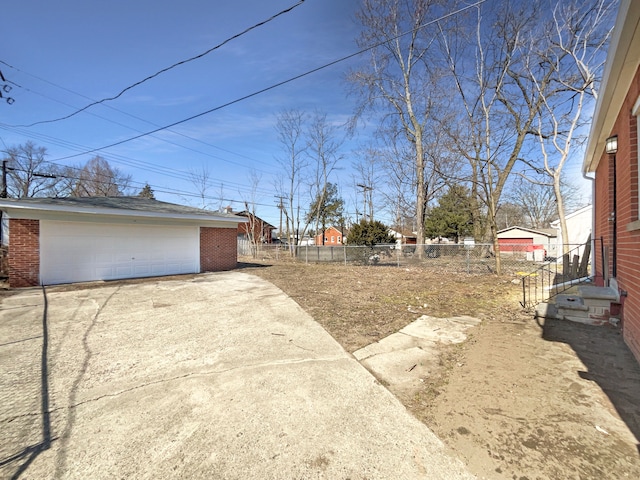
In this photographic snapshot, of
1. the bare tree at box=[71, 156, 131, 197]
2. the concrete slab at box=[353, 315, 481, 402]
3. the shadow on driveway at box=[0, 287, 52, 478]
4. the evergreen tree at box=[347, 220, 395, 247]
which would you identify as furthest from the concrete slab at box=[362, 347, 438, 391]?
the bare tree at box=[71, 156, 131, 197]

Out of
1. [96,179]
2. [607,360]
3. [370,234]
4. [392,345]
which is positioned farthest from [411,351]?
[96,179]

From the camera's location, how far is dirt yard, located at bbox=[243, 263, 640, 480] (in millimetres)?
1881

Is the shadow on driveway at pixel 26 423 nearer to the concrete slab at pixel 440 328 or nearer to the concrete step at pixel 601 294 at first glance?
the concrete slab at pixel 440 328

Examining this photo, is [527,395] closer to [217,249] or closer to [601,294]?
[601,294]

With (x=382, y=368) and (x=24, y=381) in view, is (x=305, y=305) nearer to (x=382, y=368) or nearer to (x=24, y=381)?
(x=382, y=368)

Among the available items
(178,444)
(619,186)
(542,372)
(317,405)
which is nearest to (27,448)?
(178,444)

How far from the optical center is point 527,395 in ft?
8.66

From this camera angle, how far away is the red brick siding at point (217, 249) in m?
11.9

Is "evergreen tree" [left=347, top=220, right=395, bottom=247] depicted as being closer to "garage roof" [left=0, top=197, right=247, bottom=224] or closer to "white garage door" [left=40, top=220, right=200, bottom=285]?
"garage roof" [left=0, top=197, right=247, bottom=224]

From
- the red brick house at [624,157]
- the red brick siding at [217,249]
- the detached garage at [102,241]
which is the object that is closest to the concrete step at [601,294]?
the red brick house at [624,157]

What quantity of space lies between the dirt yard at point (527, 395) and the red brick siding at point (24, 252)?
8.72 meters

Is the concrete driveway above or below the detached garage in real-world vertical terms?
below

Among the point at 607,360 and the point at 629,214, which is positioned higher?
the point at 629,214

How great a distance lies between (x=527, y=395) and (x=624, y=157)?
4.00 meters
